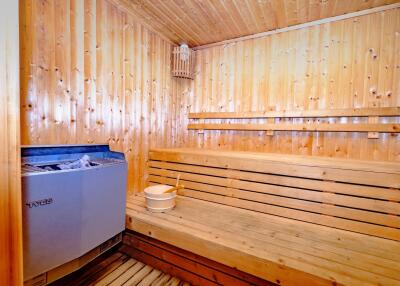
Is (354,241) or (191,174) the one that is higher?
(191,174)

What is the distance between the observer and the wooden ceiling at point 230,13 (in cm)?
230

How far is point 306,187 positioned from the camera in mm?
1971

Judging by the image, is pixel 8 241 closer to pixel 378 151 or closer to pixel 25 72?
pixel 25 72

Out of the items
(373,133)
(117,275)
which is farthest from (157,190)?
(373,133)

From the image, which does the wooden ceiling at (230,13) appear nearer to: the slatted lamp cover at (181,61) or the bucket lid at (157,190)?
the slatted lamp cover at (181,61)

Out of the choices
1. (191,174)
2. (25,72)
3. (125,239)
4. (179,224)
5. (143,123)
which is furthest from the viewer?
(143,123)

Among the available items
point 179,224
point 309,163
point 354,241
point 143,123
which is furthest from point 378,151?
point 143,123

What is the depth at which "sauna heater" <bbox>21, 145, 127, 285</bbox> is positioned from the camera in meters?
1.22

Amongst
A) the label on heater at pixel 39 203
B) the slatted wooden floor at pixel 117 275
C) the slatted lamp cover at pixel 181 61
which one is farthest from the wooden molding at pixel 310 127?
the label on heater at pixel 39 203

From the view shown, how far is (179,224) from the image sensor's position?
75.2 inches

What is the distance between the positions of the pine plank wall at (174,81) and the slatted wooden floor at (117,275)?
A: 0.85m

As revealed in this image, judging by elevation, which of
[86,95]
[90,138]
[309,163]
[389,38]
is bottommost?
[309,163]

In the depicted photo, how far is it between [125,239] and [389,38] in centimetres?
363

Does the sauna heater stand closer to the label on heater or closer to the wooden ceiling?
the label on heater
